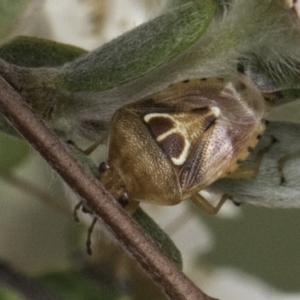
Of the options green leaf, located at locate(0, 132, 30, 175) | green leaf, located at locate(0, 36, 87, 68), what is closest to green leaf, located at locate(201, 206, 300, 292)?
green leaf, located at locate(0, 132, 30, 175)

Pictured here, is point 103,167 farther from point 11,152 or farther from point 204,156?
point 11,152

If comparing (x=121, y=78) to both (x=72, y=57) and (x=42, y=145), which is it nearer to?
(x=42, y=145)

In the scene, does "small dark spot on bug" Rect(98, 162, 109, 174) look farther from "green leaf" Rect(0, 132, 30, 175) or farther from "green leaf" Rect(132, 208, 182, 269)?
"green leaf" Rect(0, 132, 30, 175)

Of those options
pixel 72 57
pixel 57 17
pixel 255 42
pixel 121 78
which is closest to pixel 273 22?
pixel 255 42

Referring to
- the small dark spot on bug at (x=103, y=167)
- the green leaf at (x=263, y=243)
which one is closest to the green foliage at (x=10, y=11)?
the small dark spot on bug at (x=103, y=167)

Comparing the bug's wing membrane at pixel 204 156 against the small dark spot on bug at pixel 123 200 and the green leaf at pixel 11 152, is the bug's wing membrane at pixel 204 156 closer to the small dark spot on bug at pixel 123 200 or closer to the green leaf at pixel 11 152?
the small dark spot on bug at pixel 123 200

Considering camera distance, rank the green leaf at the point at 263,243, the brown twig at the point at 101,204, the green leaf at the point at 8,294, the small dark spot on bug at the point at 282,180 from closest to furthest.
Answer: the brown twig at the point at 101,204, the small dark spot on bug at the point at 282,180, the green leaf at the point at 8,294, the green leaf at the point at 263,243
